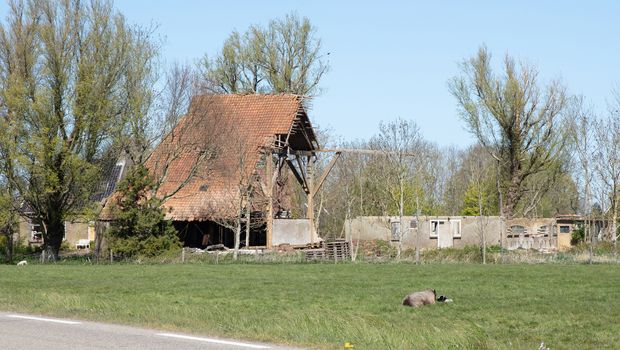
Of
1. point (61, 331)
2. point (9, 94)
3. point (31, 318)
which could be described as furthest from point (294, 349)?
point (9, 94)

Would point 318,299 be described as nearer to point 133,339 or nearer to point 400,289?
point 400,289

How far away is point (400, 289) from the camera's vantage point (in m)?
27.5

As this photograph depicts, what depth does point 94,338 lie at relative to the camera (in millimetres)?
14359

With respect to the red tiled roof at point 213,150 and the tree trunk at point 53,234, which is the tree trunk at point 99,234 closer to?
the tree trunk at point 53,234

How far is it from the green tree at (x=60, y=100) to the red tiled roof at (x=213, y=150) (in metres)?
3.16

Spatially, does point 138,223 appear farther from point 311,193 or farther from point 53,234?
point 311,193

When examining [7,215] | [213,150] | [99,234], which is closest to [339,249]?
[213,150]

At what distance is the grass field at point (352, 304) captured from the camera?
15586 mm

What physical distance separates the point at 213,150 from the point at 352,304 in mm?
34347

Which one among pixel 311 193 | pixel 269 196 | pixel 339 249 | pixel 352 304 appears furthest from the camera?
pixel 311 193

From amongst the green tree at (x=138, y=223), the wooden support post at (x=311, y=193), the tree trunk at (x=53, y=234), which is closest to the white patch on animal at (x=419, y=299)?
the green tree at (x=138, y=223)

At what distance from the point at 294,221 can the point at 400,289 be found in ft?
105

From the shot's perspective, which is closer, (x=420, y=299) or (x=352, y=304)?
(x=420, y=299)

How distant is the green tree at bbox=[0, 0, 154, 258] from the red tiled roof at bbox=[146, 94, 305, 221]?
3.16m
